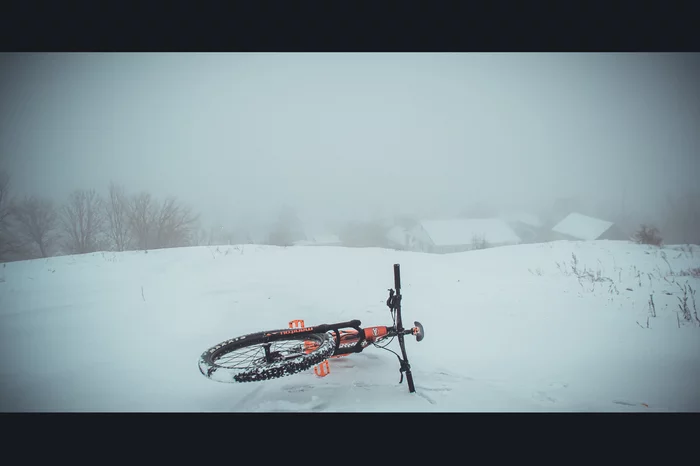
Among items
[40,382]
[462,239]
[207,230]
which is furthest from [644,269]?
[207,230]

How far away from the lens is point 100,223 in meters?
29.6

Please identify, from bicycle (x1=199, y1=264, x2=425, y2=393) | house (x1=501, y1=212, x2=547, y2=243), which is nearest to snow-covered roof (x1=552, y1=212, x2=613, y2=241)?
house (x1=501, y1=212, x2=547, y2=243)

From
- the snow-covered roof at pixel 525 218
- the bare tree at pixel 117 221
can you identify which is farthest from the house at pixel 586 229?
the bare tree at pixel 117 221

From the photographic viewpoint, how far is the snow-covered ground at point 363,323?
11.4ft

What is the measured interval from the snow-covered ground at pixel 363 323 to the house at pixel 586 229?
38.3 m

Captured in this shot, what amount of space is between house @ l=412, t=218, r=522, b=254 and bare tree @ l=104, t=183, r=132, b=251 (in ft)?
129

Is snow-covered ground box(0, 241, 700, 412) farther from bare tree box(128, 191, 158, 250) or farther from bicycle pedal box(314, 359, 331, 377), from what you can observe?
bare tree box(128, 191, 158, 250)

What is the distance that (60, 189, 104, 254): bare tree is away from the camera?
27906mm

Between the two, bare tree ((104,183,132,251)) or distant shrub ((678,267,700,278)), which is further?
bare tree ((104,183,132,251))

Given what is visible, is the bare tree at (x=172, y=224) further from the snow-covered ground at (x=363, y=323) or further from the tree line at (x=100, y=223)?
the snow-covered ground at (x=363, y=323)

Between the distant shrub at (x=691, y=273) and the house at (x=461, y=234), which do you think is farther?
the house at (x=461, y=234)

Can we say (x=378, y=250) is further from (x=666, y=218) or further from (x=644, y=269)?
(x=666, y=218)

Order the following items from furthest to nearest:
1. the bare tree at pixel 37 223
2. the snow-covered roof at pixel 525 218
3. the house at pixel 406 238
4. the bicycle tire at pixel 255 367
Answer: the snow-covered roof at pixel 525 218 < the house at pixel 406 238 < the bare tree at pixel 37 223 < the bicycle tire at pixel 255 367

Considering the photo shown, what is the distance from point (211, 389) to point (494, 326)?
5124mm
